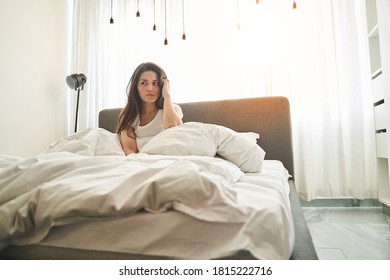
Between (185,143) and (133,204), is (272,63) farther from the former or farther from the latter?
(133,204)

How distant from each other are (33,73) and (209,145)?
2.08m

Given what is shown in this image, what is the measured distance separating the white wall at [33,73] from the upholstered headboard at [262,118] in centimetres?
149

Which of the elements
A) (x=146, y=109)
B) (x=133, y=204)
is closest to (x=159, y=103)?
(x=146, y=109)

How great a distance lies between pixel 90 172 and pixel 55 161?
0.10 m

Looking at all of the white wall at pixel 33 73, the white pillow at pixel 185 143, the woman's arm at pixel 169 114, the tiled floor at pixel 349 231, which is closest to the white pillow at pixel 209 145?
the white pillow at pixel 185 143

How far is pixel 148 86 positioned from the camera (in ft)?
5.18

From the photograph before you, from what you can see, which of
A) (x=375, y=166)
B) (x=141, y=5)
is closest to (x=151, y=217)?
(x=375, y=166)

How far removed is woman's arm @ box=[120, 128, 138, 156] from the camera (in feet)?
4.75

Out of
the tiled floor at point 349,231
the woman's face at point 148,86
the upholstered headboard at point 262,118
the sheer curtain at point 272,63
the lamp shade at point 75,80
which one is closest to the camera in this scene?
the tiled floor at point 349,231

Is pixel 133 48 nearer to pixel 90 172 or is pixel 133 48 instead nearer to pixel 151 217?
pixel 90 172

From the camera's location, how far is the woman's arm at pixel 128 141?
4.75ft

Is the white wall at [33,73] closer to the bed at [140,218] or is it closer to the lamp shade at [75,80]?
the lamp shade at [75,80]

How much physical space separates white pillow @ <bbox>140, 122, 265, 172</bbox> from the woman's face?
0.56 meters

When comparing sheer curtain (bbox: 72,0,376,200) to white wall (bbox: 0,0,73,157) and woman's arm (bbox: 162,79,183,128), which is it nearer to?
white wall (bbox: 0,0,73,157)
